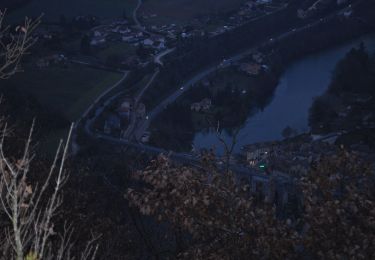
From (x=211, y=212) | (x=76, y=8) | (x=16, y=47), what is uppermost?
(x=16, y=47)

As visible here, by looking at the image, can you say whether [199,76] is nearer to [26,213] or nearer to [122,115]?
[122,115]

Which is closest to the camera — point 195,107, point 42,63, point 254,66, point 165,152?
point 165,152

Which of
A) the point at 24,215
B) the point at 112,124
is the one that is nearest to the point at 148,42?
the point at 112,124

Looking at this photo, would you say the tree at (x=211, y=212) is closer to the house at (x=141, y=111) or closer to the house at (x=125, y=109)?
the house at (x=125, y=109)

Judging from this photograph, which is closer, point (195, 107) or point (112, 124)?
point (112, 124)

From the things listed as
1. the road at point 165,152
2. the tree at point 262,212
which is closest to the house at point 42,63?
A: the road at point 165,152

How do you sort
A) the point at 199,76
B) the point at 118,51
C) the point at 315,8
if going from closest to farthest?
the point at 199,76
the point at 118,51
the point at 315,8

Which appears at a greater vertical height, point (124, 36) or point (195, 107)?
point (195, 107)
